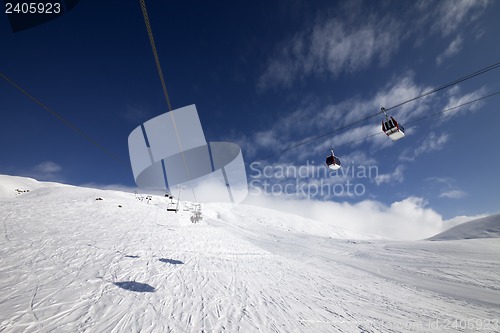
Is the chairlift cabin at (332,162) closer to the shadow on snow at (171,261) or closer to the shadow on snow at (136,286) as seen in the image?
the shadow on snow at (136,286)

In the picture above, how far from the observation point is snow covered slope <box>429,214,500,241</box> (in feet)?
101

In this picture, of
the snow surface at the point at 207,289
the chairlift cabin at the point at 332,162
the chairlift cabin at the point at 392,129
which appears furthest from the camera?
the chairlift cabin at the point at 332,162

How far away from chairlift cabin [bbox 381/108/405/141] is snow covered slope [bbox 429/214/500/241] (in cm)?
3661

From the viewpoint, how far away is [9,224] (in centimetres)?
1756

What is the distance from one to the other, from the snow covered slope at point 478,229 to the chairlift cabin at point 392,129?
36615 mm

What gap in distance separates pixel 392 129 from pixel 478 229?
41.5 meters

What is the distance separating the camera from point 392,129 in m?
8.23

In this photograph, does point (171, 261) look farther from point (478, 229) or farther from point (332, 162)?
point (478, 229)

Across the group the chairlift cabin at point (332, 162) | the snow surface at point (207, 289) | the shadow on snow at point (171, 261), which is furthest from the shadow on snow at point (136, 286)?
the chairlift cabin at point (332, 162)

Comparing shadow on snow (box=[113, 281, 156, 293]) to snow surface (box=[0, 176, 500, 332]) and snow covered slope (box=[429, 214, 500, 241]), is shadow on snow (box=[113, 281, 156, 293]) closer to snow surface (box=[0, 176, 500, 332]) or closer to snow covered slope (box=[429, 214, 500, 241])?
snow surface (box=[0, 176, 500, 332])

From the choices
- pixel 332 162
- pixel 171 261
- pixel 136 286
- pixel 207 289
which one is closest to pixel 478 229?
pixel 332 162

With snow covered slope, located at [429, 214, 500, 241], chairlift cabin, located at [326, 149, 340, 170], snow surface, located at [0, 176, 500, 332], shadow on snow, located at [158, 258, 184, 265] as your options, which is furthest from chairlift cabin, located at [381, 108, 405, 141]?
snow covered slope, located at [429, 214, 500, 241]

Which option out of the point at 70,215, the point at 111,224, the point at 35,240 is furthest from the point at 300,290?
the point at 70,215

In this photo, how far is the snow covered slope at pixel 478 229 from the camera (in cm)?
3086
